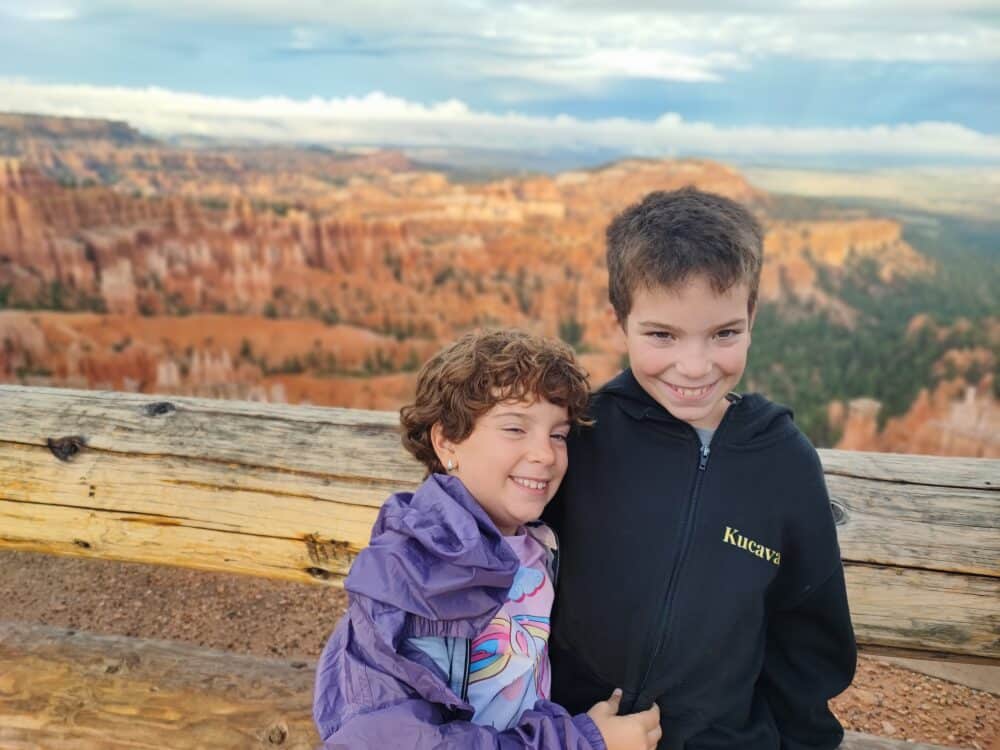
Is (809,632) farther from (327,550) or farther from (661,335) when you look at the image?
(327,550)

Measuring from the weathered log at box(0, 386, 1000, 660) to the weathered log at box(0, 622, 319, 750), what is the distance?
327 mm

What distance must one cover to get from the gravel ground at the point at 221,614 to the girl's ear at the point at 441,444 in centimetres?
241

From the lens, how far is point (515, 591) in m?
1.68

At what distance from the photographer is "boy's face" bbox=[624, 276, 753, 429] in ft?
5.21

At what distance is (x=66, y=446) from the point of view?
8.47 feet

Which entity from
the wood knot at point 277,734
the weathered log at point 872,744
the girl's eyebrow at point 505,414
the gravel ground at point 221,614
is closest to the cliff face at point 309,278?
the gravel ground at point 221,614

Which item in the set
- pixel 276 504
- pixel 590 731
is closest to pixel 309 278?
pixel 276 504

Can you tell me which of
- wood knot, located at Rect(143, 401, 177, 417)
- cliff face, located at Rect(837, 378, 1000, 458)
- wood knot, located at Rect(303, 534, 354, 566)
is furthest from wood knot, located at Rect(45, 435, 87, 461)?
cliff face, located at Rect(837, 378, 1000, 458)

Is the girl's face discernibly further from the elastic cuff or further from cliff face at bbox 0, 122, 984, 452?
cliff face at bbox 0, 122, 984, 452

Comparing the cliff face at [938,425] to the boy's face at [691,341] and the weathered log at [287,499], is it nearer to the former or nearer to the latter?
the weathered log at [287,499]

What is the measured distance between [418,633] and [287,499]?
111 centimetres

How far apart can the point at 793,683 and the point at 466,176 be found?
72.7 ft

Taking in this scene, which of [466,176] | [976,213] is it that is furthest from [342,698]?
[976,213]

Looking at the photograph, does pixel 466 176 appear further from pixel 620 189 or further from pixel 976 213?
pixel 976 213
